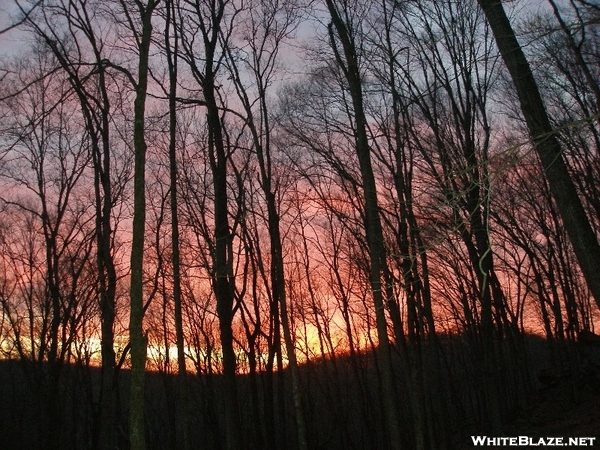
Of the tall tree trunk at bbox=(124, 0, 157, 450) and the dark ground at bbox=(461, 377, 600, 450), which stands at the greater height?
the tall tree trunk at bbox=(124, 0, 157, 450)

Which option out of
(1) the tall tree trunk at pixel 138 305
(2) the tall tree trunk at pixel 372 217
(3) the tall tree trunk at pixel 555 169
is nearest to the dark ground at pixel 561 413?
(2) the tall tree trunk at pixel 372 217

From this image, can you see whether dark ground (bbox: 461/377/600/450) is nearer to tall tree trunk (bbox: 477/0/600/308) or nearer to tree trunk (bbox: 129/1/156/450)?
tall tree trunk (bbox: 477/0/600/308)

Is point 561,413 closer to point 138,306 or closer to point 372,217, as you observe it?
point 372,217

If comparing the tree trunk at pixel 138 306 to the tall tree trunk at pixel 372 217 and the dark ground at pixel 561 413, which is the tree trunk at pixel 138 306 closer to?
the tall tree trunk at pixel 372 217

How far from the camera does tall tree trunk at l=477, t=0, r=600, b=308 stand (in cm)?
595

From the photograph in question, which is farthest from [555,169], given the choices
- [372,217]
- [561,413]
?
[561,413]

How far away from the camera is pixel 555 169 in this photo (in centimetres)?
616

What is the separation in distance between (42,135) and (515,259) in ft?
64.9

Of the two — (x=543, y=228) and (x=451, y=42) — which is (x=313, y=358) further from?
(x=451, y=42)

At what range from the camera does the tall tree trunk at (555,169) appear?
5945 mm

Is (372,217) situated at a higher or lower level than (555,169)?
higher

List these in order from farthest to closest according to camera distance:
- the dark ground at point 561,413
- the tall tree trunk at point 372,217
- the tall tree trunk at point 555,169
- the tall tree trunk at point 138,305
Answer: the dark ground at point 561,413
the tall tree trunk at point 372,217
the tall tree trunk at point 138,305
the tall tree trunk at point 555,169

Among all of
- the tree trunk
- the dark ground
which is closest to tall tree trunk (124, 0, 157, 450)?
the tree trunk

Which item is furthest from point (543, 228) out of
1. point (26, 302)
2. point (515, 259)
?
point (26, 302)
